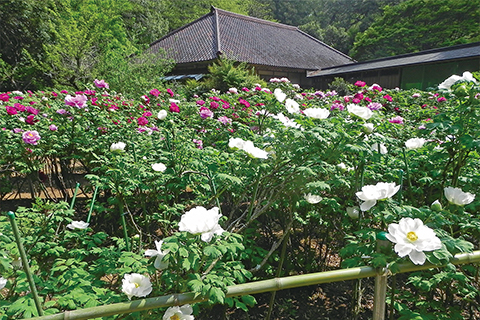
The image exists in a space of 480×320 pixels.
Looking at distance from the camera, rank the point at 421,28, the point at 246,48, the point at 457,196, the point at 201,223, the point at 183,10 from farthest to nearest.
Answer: the point at 183,10 < the point at 421,28 < the point at 246,48 < the point at 457,196 < the point at 201,223

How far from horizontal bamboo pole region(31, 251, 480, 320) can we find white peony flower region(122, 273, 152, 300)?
106mm

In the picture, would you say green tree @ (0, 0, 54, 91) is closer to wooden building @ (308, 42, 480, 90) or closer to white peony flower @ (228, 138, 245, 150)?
wooden building @ (308, 42, 480, 90)

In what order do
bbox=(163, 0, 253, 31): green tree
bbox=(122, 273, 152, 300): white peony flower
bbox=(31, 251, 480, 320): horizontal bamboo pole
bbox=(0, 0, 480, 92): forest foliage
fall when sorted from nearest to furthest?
bbox=(31, 251, 480, 320): horizontal bamboo pole → bbox=(122, 273, 152, 300): white peony flower → bbox=(0, 0, 480, 92): forest foliage → bbox=(163, 0, 253, 31): green tree

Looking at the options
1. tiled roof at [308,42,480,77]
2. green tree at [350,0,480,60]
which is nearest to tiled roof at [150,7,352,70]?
tiled roof at [308,42,480,77]

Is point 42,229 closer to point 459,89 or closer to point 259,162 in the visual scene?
point 259,162

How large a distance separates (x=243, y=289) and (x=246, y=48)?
56.2ft

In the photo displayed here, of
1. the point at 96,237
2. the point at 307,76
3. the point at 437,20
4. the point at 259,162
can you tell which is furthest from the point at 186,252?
the point at 437,20

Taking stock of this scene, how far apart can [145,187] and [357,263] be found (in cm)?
117

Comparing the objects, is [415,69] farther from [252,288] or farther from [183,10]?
[183,10]

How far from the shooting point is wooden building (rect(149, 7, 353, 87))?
1566cm

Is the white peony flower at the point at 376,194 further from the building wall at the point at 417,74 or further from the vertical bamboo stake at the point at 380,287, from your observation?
the building wall at the point at 417,74

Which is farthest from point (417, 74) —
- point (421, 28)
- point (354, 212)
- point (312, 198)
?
point (312, 198)

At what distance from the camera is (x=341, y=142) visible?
1452 millimetres

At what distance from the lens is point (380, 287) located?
969 mm
